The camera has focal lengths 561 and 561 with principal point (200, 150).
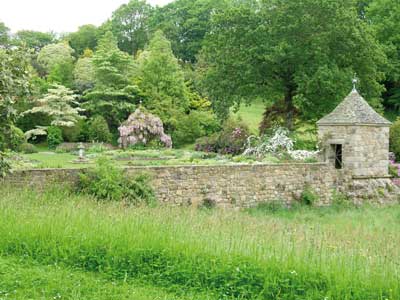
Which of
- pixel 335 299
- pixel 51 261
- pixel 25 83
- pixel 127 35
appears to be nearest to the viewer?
pixel 335 299

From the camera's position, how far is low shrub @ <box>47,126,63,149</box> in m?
34.5

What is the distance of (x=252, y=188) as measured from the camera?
15.5 metres

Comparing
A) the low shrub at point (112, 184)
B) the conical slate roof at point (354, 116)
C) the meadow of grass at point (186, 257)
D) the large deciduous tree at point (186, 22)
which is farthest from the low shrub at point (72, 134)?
the meadow of grass at point (186, 257)

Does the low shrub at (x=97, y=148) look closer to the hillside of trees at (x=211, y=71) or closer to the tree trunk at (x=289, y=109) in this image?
the hillside of trees at (x=211, y=71)

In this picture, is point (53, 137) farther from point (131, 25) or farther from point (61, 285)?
point (131, 25)

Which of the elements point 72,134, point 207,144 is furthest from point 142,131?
point 72,134

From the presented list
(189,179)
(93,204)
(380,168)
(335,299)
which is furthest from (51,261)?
(380,168)

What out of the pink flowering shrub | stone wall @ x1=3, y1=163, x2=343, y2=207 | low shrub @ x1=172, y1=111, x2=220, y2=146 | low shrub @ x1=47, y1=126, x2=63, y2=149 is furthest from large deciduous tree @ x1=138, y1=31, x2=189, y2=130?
stone wall @ x1=3, y1=163, x2=343, y2=207

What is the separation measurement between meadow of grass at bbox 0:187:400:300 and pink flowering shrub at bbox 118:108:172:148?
25333mm

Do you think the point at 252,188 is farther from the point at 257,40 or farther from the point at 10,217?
the point at 257,40

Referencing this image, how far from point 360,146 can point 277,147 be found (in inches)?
189

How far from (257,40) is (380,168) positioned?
9.81 meters

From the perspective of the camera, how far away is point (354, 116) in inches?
687

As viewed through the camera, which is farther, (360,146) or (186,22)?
(186,22)
